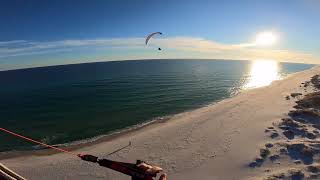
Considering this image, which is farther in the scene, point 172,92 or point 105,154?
point 172,92

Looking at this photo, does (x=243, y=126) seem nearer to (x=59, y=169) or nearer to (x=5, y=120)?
(x=59, y=169)

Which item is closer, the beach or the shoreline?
the beach

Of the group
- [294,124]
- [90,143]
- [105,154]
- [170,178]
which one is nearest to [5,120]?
[90,143]

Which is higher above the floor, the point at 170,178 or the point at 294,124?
the point at 294,124

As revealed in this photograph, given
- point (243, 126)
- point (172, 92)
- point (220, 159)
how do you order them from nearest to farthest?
point (220, 159) < point (243, 126) < point (172, 92)

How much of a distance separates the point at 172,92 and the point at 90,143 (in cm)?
4006

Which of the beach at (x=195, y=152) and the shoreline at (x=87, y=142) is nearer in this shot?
the beach at (x=195, y=152)

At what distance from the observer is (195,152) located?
30469mm

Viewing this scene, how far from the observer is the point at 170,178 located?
25.7m

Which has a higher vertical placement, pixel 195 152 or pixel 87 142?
pixel 195 152

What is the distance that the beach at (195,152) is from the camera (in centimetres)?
2597

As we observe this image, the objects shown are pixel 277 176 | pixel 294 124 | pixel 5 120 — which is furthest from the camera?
pixel 5 120

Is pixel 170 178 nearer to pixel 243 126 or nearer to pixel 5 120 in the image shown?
pixel 243 126

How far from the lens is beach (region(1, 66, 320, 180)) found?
2597cm
